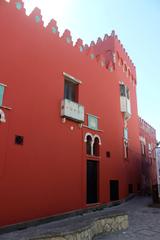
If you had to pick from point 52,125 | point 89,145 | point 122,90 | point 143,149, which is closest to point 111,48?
point 122,90

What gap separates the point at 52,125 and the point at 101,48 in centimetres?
924

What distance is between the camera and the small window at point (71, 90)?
11.1m

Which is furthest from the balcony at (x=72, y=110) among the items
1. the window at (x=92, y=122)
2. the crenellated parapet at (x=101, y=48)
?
the crenellated parapet at (x=101, y=48)

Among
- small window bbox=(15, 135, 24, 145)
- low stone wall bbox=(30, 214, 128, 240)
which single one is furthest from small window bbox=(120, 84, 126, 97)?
low stone wall bbox=(30, 214, 128, 240)

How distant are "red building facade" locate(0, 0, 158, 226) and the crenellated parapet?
0.07 meters

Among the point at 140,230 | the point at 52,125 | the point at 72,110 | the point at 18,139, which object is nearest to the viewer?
the point at 140,230

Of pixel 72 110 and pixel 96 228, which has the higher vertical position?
pixel 72 110

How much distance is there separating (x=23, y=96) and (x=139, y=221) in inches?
270

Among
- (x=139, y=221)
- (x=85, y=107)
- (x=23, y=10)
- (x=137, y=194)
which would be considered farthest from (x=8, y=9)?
(x=137, y=194)

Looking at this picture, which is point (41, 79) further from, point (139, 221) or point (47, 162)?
point (139, 221)

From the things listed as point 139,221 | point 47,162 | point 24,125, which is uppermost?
point 24,125

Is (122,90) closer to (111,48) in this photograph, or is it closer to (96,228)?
(111,48)

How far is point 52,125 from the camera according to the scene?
31.4 ft

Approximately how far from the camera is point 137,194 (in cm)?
1677
